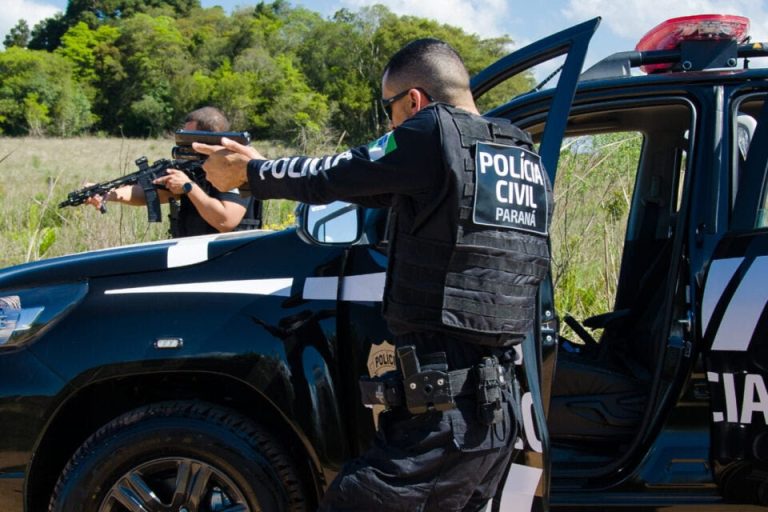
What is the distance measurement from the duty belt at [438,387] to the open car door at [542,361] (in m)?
0.30

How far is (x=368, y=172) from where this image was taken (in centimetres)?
188

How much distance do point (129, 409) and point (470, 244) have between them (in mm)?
1383

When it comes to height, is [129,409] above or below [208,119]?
below

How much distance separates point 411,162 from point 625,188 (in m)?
4.38

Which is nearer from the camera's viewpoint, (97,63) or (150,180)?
(150,180)

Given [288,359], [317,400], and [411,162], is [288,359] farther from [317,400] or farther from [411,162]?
[411,162]

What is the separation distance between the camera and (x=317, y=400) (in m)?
2.42

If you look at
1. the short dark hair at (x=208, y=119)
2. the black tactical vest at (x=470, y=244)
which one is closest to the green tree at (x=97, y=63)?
the short dark hair at (x=208, y=119)

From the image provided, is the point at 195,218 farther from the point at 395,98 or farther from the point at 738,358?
the point at 738,358

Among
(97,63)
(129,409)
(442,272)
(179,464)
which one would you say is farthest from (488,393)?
(97,63)

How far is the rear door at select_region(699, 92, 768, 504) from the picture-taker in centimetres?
234

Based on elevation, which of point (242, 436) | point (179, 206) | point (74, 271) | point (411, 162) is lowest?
point (242, 436)

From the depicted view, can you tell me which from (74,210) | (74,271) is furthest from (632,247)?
(74,210)

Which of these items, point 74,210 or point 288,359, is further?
point 74,210
